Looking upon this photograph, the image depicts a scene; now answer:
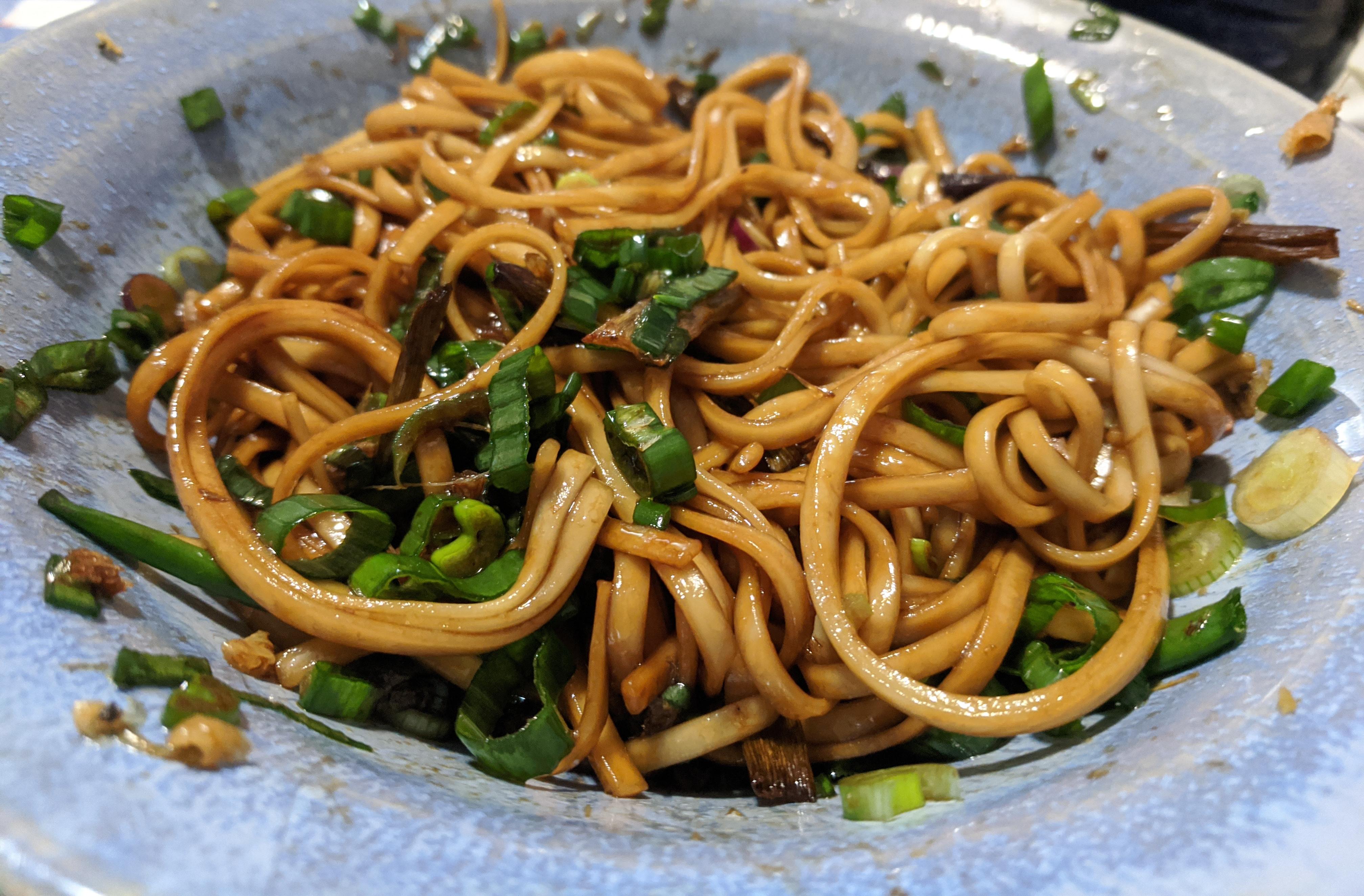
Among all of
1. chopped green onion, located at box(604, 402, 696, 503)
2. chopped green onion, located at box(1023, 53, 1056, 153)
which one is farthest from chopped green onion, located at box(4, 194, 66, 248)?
chopped green onion, located at box(1023, 53, 1056, 153)

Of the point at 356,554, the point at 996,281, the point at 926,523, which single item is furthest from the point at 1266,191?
the point at 356,554

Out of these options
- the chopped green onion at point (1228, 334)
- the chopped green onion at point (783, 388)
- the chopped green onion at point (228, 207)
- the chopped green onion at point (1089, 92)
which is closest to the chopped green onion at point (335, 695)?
the chopped green onion at point (783, 388)

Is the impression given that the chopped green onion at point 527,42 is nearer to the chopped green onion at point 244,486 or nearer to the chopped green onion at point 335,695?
the chopped green onion at point 244,486

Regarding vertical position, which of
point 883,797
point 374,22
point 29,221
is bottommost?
point 883,797

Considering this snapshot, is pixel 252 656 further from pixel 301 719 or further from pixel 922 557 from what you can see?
pixel 922 557

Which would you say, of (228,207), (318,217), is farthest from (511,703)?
(228,207)

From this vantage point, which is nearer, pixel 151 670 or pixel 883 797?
pixel 151 670

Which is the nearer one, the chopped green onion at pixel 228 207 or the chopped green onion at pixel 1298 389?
the chopped green onion at pixel 1298 389

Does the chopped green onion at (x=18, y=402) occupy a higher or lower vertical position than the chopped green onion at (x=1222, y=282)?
higher
